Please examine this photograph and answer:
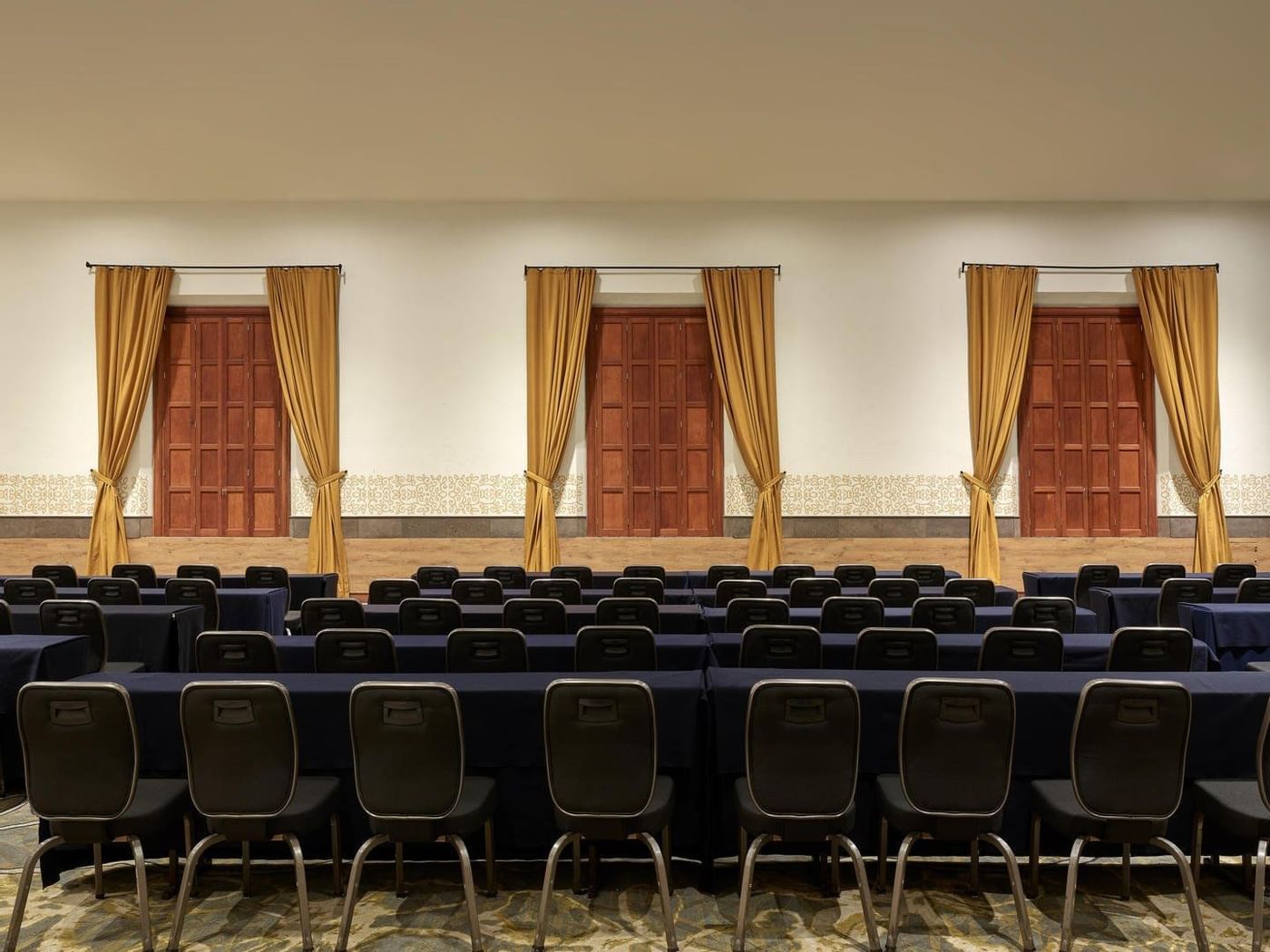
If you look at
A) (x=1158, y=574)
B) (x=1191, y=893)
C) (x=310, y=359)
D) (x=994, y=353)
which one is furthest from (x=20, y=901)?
(x=994, y=353)

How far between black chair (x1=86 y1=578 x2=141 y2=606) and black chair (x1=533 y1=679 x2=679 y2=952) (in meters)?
4.69

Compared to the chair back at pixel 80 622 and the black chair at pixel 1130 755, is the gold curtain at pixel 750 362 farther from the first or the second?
the black chair at pixel 1130 755

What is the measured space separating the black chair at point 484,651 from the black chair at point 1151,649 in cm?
269

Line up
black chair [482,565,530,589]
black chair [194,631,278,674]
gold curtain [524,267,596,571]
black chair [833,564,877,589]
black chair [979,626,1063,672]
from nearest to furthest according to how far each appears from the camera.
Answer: black chair [194,631,278,674] → black chair [979,626,1063,672] → black chair [833,564,877,589] → black chair [482,565,530,589] → gold curtain [524,267,596,571]

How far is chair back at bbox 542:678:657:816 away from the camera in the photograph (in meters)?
2.91

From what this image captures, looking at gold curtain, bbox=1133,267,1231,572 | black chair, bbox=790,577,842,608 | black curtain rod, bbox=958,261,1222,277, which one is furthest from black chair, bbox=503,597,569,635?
gold curtain, bbox=1133,267,1231,572

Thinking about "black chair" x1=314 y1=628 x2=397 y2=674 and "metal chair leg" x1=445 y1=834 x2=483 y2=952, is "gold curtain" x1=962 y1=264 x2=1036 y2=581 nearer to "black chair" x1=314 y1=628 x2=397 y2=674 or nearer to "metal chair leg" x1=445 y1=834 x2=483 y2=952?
"black chair" x1=314 y1=628 x2=397 y2=674

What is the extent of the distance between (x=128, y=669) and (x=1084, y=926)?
4693mm

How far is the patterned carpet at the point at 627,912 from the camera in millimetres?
2922

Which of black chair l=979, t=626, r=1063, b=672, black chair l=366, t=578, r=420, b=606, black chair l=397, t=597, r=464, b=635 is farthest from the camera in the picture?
black chair l=366, t=578, r=420, b=606

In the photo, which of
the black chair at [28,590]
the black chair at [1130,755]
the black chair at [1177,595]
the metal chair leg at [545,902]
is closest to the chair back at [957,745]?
the black chair at [1130,755]

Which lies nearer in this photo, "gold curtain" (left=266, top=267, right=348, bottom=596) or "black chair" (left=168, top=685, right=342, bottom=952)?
"black chair" (left=168, top=685, right=342, bottom=952)

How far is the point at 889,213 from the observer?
434 inches

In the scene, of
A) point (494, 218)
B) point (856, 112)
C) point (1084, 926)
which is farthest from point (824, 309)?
point (1084, 926)
